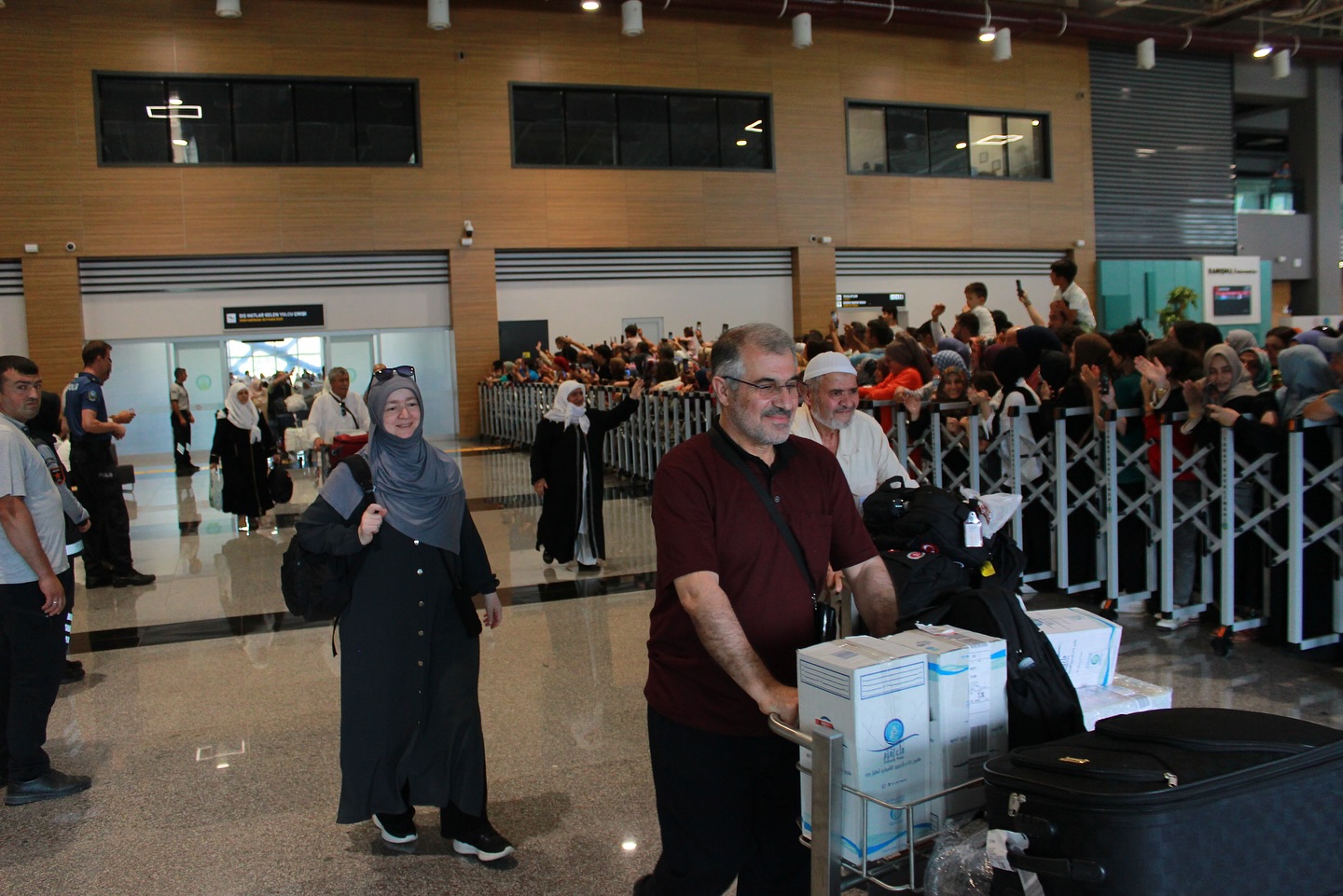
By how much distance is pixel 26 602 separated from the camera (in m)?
3.97

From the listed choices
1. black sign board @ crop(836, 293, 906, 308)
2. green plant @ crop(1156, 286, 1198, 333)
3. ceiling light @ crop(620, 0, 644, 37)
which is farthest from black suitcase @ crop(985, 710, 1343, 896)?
green plant @ crop(1156, 286, 1198, 333)

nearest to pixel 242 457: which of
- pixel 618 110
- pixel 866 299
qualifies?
pixel 618 110

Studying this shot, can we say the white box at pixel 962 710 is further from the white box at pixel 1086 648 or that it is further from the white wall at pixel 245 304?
the white wall at pixel 245 304

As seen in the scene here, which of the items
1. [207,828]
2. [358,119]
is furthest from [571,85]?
[207,828]

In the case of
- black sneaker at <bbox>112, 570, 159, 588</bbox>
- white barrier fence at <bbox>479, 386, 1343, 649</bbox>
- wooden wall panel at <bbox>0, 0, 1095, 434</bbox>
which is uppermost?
wooden wall panel at <bbox>0, 0, 1095, 434</bbox>

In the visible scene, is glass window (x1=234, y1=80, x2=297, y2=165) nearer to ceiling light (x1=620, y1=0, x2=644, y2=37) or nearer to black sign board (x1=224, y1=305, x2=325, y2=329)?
black sign board (x1=224, y1=305, x2=325, y2=329)

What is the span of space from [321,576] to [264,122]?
18.0 metres

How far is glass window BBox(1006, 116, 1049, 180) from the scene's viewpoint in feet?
77.6

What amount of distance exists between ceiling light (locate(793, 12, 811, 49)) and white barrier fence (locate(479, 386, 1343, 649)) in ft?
49.6

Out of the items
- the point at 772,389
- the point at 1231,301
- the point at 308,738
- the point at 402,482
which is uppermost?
the point at 1231,301

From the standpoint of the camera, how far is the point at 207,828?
3.66 metres

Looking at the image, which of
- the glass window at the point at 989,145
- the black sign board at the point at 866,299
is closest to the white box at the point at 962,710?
the black sign board at the point at 866,299

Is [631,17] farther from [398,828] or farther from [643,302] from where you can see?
[398,828]

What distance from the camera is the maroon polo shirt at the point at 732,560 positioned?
225cm
